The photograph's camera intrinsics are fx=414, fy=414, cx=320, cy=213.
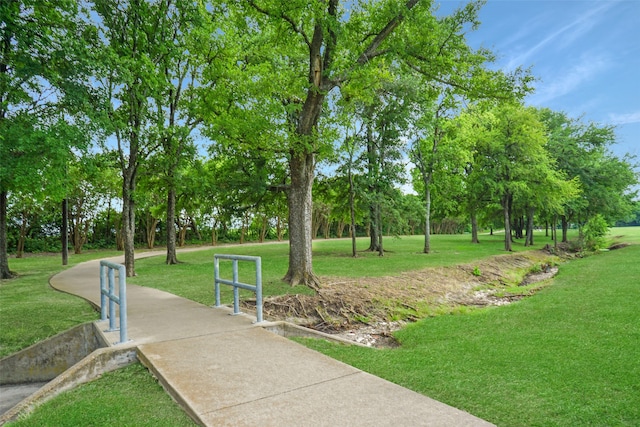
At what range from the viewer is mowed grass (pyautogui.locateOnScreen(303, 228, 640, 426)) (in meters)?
3.51

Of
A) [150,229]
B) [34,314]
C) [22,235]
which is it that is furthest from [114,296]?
[150,229]

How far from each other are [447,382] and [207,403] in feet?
7.54

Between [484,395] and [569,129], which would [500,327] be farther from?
[569,129]

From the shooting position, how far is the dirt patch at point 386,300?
28.2 ft

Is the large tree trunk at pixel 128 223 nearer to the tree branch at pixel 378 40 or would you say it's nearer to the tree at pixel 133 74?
the tree at pixel 133 74

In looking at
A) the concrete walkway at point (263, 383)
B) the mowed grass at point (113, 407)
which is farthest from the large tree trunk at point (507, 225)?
the mowed grass at point (113, 407)

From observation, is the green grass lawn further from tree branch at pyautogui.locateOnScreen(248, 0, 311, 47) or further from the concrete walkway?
tree branch at pyautogui.locateOnScreen(248, 0, 311, 47)

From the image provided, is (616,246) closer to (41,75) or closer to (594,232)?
(594,232)

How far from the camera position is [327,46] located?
1046cm

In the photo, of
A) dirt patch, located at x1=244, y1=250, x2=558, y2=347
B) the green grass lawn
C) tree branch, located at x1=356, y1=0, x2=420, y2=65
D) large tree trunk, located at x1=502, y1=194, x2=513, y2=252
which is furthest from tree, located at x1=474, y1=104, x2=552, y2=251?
tree branch, located at x1=356, y1=0, x2=420, y2=65

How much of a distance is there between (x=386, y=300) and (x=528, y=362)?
215 inches

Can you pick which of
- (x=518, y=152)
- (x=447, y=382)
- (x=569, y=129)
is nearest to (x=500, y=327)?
(x=447, y=382)

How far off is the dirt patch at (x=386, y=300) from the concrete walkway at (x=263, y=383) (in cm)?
257

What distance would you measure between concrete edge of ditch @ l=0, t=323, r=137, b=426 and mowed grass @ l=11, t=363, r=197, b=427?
0.12 m
